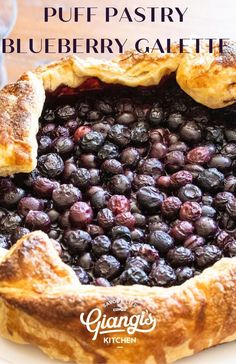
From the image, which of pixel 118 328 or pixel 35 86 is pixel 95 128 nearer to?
pixel 35 86

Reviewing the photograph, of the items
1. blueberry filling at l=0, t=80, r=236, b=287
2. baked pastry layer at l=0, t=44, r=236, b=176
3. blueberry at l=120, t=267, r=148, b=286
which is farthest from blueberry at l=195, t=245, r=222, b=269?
baked pastry layer at l=0, t=44, r=236, b=176

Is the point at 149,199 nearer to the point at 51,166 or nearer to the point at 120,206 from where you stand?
the point at 120,206

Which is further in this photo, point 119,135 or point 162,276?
point 119,135

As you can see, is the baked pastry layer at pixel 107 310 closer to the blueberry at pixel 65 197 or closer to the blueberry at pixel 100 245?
the blueberry at pixel 100 245

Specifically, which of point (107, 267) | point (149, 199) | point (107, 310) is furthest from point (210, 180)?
point (107, 310)

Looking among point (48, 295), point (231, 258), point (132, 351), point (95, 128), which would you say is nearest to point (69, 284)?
point (48, 295)

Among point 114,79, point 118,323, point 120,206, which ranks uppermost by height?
point 114,79

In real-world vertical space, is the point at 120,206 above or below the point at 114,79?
below
